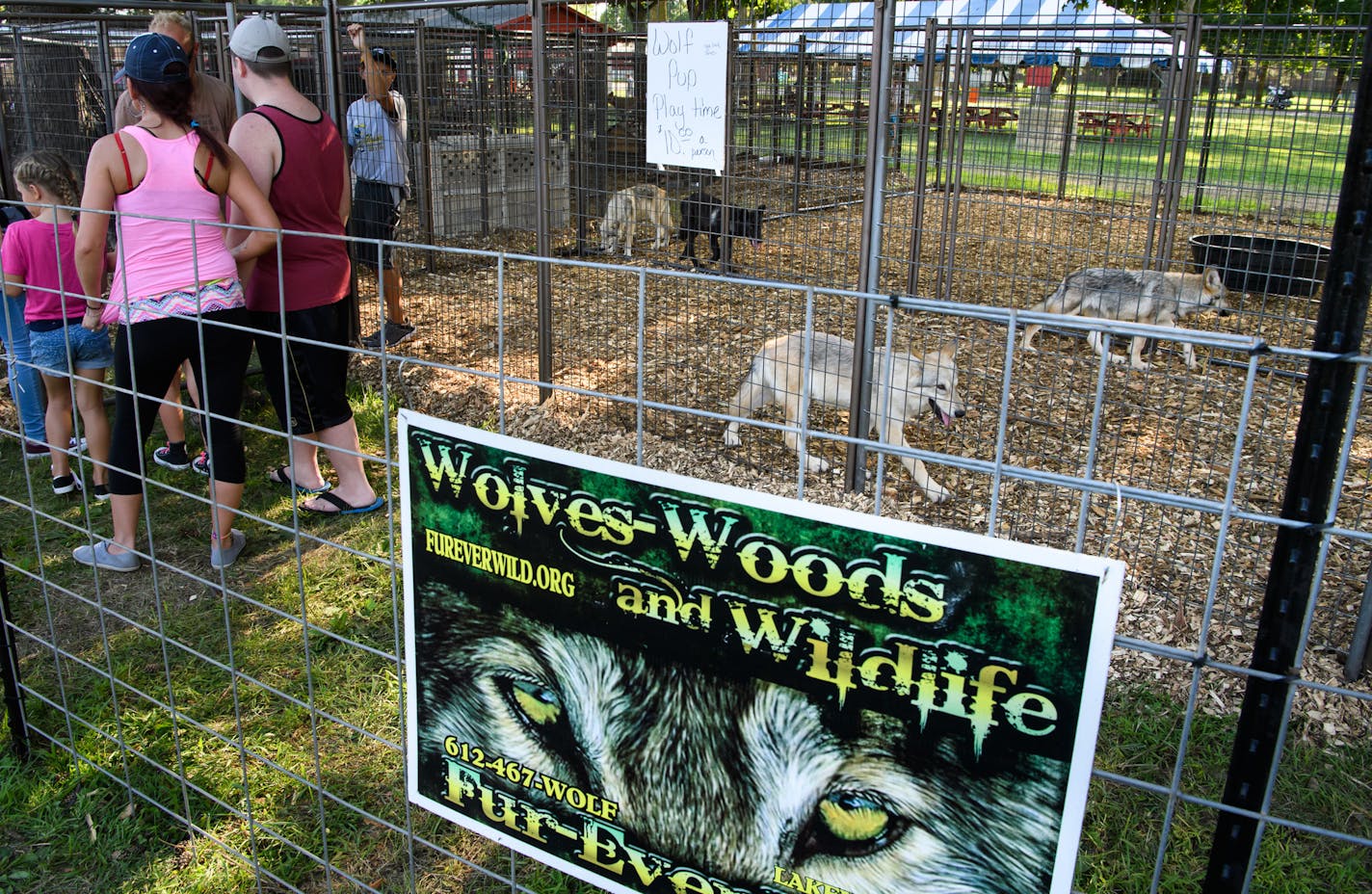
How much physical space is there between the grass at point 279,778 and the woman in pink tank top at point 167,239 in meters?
0.51

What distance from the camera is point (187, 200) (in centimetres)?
387

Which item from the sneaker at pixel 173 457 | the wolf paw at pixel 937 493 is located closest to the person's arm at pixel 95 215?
the sneaker at pixel 173 457

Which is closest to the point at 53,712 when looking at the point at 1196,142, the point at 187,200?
the point at 187,200

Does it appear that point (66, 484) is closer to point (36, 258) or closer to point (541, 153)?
point (36, 258)

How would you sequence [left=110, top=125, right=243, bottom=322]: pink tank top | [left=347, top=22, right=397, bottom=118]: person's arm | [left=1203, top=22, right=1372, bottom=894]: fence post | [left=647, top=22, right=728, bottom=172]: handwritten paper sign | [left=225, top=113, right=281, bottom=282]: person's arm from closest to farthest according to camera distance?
[left=1203, top=22, right=1372, bottom=894]: fence post
[left=110, top=125, right=243, bottom=322]: pink tank top
[left=225, top=113, right=281, bottom=282]: person's arm
[left=647, top=22, right=728, bottom=172]: handwritten paper sign
[left=347, top=22, right=397, bottom=118]: person's arm

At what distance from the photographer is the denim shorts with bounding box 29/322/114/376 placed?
4.86 metres

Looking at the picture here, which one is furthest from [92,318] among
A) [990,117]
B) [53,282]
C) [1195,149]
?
[1195,149]

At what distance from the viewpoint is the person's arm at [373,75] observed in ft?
22.8

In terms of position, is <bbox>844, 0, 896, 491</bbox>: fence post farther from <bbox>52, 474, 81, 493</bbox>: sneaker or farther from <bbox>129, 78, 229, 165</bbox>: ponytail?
<bbox>52, 474, 81, 493</bbox>: sneaker

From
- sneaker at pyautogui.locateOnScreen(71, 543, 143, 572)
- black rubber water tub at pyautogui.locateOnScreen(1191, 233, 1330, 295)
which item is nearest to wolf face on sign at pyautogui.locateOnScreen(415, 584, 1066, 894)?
sneaker at pyautogui.locateOnScreen(71, 543, 143, 572)

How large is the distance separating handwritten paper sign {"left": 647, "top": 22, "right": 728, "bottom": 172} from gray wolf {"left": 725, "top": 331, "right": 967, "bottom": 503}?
113 centimetres

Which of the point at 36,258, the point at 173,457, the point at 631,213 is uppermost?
the point at 631,213

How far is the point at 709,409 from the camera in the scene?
6250 millimetres

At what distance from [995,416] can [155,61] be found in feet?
16.1
